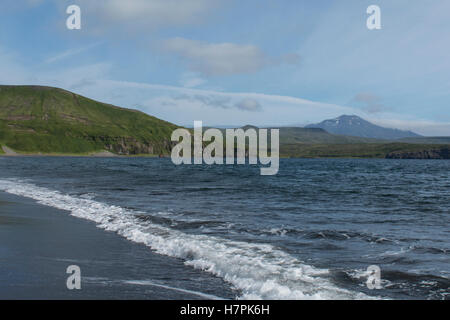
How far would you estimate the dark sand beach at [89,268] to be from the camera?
9.76 m

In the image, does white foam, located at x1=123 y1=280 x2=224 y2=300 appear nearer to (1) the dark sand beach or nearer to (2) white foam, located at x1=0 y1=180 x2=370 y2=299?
(1) the dark sand beach

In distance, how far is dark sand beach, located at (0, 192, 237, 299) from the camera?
976cm

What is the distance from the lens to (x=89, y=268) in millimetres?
11852

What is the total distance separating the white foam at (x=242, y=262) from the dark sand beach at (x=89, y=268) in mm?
560

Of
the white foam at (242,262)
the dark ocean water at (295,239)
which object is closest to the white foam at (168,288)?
the dark ocean water at (295,239)

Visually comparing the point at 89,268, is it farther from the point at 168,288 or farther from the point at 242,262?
the point at 242,262

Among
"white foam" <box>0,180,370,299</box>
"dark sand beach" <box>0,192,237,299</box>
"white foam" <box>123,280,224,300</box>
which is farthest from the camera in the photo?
"white foam" <box>0,180,370,299</box>

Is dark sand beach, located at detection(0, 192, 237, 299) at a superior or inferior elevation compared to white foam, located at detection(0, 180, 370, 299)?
superior

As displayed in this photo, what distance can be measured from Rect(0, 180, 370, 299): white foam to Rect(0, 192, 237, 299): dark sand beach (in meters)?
0.56

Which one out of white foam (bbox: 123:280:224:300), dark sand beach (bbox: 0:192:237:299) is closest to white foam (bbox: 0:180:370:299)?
dark sand beach (bbox: 0:192:237:299)

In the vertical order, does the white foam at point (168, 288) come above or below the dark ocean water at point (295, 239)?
above

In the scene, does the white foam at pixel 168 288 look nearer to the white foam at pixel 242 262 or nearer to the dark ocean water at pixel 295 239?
the dark ocean water at pixel 295 239
